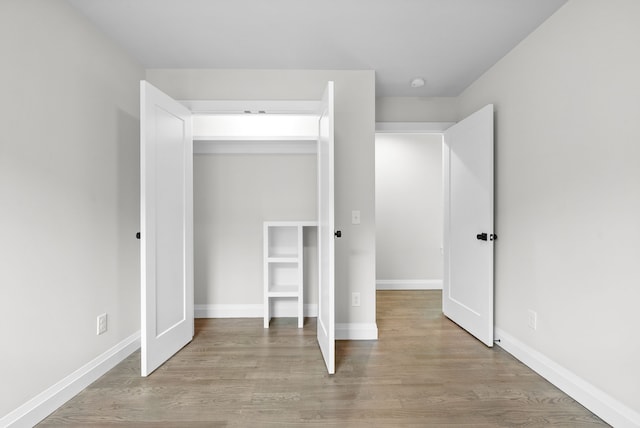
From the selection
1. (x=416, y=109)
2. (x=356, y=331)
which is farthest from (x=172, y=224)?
(x=416, y=109)

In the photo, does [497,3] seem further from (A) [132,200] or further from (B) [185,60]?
(A) [132,200]

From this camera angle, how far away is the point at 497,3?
200 centimetres

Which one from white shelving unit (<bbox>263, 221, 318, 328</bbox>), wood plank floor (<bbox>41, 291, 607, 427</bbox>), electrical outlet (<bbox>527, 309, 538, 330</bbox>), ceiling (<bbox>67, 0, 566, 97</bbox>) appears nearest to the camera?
wood plank floor (<bbox>41, 291, 607, 427</bbox>)

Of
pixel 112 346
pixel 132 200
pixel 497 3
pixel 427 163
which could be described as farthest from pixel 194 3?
pixel 427 163

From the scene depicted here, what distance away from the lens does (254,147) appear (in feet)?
11.4

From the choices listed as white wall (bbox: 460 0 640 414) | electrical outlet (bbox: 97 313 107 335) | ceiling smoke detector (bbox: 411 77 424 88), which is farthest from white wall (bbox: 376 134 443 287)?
electrical outlet (bbox: 97 313 107 335)

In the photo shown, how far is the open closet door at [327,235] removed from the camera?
218 centimetres

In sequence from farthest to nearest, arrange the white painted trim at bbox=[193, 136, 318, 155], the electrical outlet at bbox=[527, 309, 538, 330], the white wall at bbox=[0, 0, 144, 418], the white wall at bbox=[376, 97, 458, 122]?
the white wall at bbox=[376, 97, 458, 122] < the white painted trim at bbox=[193, 136, 318, 155] < the electrical outlet at bbox=[527, 309, 538, 330] < the white wall at bbox=[0, 0, 144, 418]

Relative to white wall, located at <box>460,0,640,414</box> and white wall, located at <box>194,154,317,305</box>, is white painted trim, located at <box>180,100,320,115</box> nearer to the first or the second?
white wall, located at <box>194,154,317,305</box>

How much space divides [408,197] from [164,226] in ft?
11.4

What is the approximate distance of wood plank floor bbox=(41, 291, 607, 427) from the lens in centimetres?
176

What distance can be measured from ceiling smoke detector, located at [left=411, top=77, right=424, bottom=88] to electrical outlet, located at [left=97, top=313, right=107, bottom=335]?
10.5 ft

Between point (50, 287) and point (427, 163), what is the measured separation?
4.50 meters

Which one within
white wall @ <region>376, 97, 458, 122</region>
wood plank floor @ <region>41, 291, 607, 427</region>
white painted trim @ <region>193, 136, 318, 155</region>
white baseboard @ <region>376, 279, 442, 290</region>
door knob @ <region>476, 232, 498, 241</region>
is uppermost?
white wall @ <region>376, 97, 458, 122</region>
